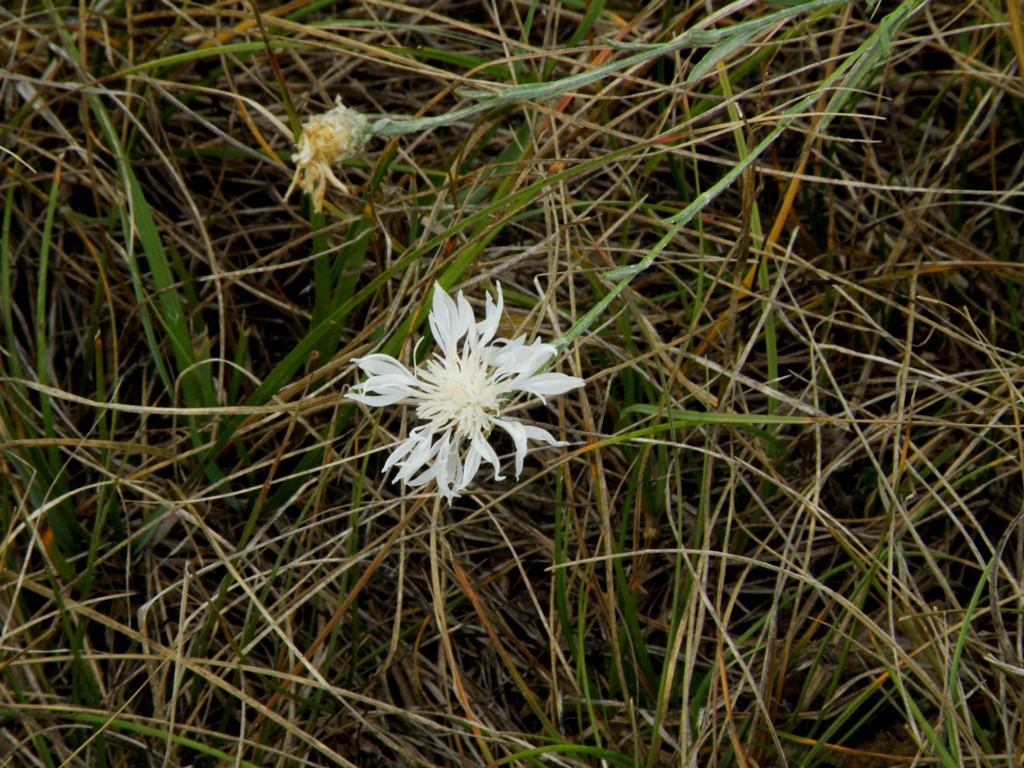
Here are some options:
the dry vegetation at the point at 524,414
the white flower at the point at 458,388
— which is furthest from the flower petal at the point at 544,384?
the dry vegetation at the point at 524,414

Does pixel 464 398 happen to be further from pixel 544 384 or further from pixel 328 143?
pixel 328 143

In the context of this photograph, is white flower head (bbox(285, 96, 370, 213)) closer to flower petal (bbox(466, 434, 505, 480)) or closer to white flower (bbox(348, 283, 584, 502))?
white flower (bbox(348, 283, 584, 502))

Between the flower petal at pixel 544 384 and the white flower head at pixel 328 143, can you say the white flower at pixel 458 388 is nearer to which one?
the flower petal at pixel 544 384

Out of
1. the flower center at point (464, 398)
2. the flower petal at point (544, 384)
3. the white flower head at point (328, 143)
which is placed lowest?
the flower center at point (464, 398)

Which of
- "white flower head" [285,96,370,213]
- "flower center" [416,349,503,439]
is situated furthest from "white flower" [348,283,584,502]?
"white flower head" [285,96,370,213]

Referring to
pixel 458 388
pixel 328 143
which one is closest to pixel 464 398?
pixel 458 388

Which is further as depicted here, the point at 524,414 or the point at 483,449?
the point at 524,414
